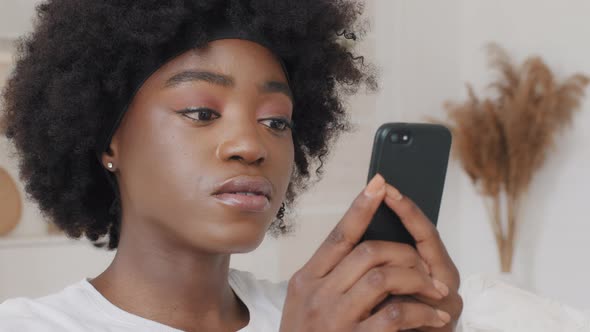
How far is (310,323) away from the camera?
738mm

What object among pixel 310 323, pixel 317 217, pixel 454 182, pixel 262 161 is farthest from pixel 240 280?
pixel 454 182

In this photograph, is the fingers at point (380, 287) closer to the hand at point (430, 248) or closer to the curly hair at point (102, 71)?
the hand at point (430, 248)

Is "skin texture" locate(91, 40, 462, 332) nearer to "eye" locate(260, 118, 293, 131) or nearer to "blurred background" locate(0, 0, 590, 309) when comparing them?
"eye" locate(260, 118, 293, 131)

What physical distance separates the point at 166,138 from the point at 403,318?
1.34 ft

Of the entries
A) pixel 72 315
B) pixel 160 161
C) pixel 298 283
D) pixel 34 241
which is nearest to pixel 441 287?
pixel 298 283

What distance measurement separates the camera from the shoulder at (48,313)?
3.12 feet

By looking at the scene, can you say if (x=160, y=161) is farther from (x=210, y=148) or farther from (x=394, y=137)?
(x=394, y=137)

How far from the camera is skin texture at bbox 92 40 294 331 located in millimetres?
938

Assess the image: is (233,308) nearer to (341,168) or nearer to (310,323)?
(310,323)

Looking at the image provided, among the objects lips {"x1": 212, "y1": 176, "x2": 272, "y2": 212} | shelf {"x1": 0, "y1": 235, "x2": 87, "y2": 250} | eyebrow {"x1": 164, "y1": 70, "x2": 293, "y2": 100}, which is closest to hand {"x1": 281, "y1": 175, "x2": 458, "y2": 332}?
lips {"x1": 212, "y1": 176, "x2": 272, "y2": 212}

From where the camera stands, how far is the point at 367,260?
2.30 ft

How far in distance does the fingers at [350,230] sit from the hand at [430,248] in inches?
0.5

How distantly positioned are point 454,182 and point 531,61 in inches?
28.1

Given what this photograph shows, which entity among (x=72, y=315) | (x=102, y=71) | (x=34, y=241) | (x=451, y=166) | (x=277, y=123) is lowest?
(x=451, y=166)
